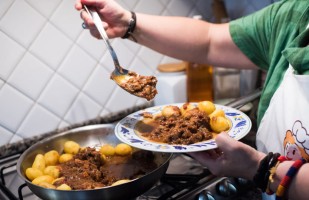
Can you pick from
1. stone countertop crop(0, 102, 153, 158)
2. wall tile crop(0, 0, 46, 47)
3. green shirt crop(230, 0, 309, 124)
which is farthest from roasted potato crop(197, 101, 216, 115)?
wall tile crop(0, 0, 46, 47)

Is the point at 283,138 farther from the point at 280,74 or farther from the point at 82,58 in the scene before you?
the point at 82,58

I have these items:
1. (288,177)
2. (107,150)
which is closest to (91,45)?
(107,150)

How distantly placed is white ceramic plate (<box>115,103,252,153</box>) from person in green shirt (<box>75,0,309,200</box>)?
45 millimetres

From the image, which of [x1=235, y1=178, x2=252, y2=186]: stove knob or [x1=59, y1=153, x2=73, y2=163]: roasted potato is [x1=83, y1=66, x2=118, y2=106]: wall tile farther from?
[x1=235, y1=178, x2=252, y2=186]: stove knob

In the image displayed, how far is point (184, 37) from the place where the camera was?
969 mm

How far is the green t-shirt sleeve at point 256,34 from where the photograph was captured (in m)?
0.87

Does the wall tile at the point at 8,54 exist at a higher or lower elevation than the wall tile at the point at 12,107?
higher

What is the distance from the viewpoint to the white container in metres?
1.21

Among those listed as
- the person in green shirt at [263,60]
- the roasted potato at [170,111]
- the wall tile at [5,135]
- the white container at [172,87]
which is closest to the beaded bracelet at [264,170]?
the person in green shirt at [263,60]

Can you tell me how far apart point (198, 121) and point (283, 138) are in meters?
0.18

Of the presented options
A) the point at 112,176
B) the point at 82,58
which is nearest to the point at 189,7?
the point at 82,58

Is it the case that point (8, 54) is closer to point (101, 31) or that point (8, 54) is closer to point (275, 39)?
point (101, 31)

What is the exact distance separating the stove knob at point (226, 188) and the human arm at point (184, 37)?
0.38 meters

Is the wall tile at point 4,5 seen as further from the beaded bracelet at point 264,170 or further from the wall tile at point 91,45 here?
the beaded bracelet at point 264,170
